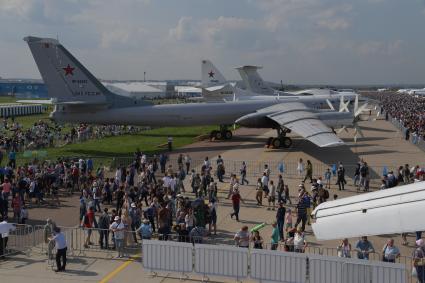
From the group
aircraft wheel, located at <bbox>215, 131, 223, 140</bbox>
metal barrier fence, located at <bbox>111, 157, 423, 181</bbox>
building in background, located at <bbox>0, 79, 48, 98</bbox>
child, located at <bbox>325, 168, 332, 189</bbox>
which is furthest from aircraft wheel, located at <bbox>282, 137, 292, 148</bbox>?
building in background, located at <bbox>0, 79, 48, 98</bbox>

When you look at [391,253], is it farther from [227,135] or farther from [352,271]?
[227,135]

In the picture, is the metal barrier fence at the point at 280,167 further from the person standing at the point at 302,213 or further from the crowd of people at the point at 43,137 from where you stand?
the crowd of people at the point at 43,137

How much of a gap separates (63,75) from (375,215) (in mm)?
27318

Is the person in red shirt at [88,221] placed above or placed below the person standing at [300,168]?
below

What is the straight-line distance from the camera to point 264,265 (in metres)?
11.3

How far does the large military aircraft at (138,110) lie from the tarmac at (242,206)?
1.90 metres

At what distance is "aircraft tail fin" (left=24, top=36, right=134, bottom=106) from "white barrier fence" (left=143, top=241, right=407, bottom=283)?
22682 millimetres

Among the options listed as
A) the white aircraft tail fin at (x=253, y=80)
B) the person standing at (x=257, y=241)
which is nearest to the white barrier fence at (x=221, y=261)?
the person standing at (x=257, y=241)

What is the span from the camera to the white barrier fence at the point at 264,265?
10.3 meters

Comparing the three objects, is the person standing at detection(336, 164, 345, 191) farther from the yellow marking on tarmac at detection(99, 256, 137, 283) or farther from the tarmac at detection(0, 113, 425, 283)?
the yellow marking on tarmac at detection(99, 256, 137, 283)

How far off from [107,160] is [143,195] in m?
11.5

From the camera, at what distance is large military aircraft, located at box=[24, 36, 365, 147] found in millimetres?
31250

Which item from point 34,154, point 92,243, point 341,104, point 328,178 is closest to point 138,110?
point 34,154

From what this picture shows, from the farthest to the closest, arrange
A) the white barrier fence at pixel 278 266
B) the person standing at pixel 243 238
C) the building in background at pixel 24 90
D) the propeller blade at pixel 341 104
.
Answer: the building in background at pixel 24 90, the propeller blade at pixel 341 104, the person standing at pixel 243 238, the white barrier fence at pixel 278 266
